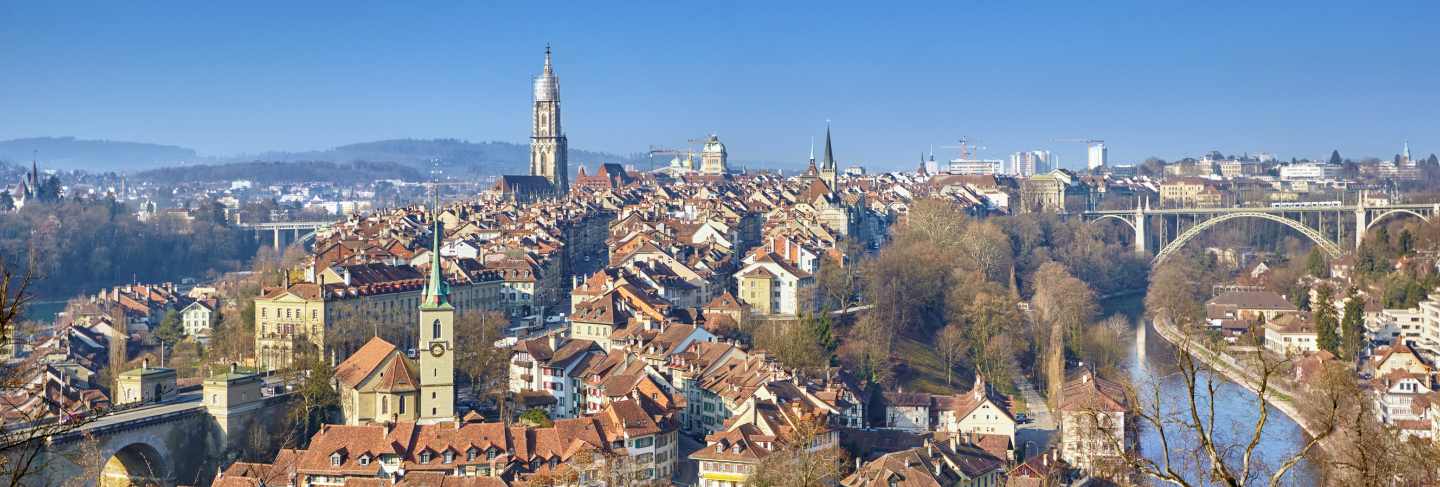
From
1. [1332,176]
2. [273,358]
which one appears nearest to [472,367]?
[273,358]

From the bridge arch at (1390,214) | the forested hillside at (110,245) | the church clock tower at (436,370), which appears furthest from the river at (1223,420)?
the forested hillside at (110,245)

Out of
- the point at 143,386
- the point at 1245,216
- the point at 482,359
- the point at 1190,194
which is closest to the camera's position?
the point at 143,386

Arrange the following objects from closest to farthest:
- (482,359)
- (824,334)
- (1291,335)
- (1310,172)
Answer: (482,359) < (824,334) < (1291,335) < (1310,172)

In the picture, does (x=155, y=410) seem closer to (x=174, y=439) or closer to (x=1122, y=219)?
(x=174, y=439)

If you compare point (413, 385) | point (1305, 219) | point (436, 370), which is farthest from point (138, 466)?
point (1305, 219)

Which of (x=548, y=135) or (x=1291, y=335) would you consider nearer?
(x=1291, y=335)

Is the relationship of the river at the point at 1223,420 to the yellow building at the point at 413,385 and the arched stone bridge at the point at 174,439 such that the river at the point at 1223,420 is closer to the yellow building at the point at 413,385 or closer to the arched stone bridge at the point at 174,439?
the yellow building at the point at 413,385
